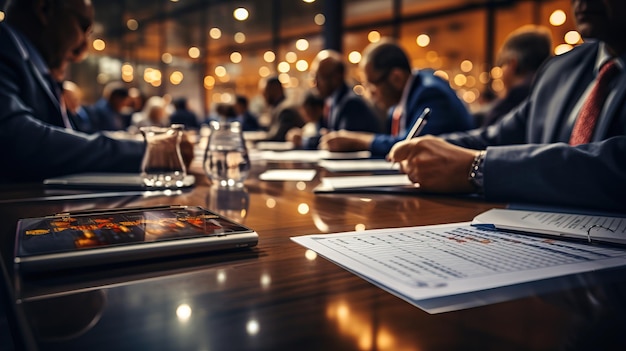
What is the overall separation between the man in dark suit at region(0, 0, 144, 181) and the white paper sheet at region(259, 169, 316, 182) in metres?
0.39

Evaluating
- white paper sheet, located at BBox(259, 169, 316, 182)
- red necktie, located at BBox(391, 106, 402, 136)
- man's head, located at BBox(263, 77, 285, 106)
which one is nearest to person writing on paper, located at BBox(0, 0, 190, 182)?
white paper sheet, located at BBox(259, 169, 316, 182)

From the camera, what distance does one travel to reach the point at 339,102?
416 centimetres

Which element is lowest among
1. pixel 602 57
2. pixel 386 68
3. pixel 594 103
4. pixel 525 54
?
pixel 594 103

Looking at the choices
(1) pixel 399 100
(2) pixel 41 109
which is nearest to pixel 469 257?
(2) pixel 41 109

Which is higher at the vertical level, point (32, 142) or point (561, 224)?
point (32, 142)

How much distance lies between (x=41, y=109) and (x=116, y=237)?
1256mm

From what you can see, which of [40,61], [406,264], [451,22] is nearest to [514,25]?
[451,22]

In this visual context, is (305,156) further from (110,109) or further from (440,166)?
(110,109)

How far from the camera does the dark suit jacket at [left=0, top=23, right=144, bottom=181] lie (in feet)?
4.26

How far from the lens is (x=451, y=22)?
7.43 metres

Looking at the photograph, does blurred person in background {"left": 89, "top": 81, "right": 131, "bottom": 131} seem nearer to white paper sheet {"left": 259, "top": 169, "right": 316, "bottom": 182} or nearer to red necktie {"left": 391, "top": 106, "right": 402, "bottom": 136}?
red necktie {"left": 391, "top": 106, "right": 402, "bottom": 136}

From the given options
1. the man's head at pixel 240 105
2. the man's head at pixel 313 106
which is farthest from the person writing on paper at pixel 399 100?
the man's head at pixel 240 105

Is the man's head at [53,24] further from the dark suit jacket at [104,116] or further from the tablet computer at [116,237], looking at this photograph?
the dark suit jacket at [104,116]

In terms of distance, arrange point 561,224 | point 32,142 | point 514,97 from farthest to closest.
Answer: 1. point 514,97
2. point 32,142
3. point 561,224
